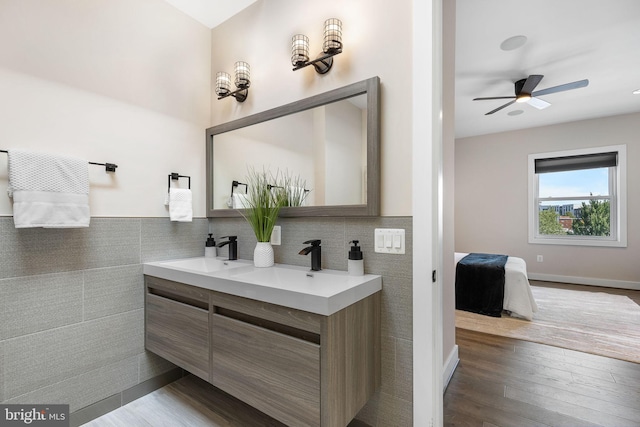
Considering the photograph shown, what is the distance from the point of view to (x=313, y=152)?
5.47 ft

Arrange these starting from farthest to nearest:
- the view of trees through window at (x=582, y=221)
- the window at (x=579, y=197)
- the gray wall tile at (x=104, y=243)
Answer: the view of trees through window at (x=582, y=221) < the window at (x=579, y=197) < the gray wall tile at (x=104, y=243)

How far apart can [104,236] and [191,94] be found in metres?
1.13

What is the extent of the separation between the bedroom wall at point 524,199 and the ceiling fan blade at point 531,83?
7.47 feet

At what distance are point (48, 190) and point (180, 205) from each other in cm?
66

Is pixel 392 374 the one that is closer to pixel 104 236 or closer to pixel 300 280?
pixel 300 280

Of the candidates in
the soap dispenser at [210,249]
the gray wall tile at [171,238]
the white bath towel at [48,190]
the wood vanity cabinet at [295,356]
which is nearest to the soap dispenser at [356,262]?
the wood vanity cabinet at [295,356]

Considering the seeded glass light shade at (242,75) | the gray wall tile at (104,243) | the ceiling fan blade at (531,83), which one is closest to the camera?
the gray wall tile at (104,243)

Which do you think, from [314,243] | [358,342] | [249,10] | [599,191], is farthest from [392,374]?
[599,191]

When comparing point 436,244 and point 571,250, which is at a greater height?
point 436,244

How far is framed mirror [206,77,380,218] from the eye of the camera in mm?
1418

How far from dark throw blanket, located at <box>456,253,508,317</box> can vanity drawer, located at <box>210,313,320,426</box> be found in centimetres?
293

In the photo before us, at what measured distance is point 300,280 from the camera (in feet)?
4.39

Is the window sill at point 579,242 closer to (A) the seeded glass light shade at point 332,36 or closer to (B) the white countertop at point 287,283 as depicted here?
(B) the white countertop at point 287,283

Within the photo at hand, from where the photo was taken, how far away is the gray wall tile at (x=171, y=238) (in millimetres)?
1829
